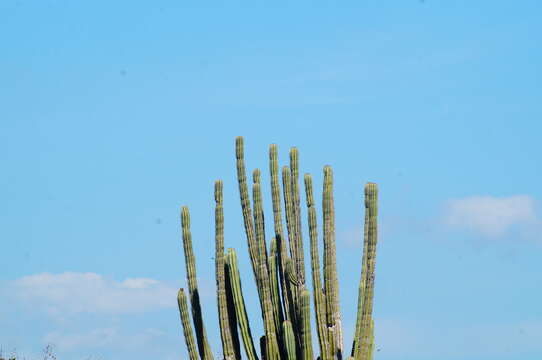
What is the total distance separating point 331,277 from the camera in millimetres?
11945

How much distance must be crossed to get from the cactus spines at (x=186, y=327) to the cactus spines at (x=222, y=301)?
14.4 inches

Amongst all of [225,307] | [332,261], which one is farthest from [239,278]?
[332,261]

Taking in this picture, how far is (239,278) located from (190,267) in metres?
0.64

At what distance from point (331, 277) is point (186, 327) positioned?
1881mm

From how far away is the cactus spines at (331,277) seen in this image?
1192 centimetres

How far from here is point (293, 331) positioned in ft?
39.5

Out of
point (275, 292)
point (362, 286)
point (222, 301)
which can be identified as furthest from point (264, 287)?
point (362, 286)

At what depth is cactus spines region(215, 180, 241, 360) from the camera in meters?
12.0

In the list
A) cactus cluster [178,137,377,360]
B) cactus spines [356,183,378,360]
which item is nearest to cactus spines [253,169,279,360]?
cactus cluster [178,137,377,360]

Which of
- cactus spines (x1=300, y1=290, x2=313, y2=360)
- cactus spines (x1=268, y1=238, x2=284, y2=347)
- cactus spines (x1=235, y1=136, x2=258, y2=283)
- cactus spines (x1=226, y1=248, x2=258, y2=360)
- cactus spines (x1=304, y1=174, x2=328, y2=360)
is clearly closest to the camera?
cactus spines (x1=300, y1=290, x2=313, y2=360)

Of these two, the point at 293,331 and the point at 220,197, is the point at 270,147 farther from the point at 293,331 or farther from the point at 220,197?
the point at 293,331

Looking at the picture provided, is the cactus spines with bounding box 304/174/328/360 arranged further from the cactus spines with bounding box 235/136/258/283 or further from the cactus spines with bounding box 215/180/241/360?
the cactus spines with bounding box 215/180/241/360

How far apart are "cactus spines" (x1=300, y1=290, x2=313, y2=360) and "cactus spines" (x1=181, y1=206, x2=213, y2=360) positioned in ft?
4.21

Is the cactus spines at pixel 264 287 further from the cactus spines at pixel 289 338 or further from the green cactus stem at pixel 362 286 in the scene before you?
the green cactus stem at pixel 362 286
